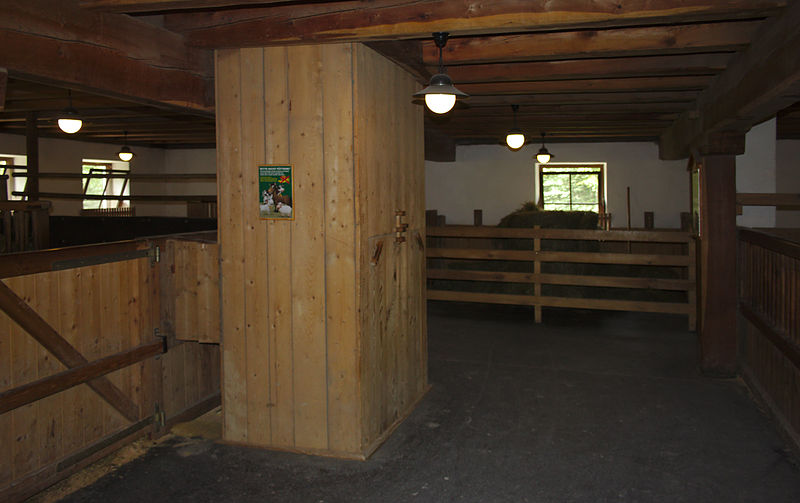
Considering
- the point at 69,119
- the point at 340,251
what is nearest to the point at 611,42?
the point at 340,251

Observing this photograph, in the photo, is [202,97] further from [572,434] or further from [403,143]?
[572,434]

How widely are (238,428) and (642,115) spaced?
633cm

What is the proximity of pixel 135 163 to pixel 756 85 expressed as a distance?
13759mm

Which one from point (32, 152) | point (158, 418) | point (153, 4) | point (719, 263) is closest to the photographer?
point (153, 4)

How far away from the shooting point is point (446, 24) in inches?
141

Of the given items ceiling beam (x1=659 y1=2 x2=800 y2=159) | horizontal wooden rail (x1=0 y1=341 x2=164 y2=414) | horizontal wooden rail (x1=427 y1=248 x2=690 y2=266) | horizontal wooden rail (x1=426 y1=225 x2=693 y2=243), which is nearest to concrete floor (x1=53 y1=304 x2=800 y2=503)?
horizontal wooden rail (x1=0 y1=341 x2=164 y2=414)

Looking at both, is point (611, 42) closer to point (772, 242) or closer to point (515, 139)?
point (772, 242)

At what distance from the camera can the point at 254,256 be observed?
4.23m

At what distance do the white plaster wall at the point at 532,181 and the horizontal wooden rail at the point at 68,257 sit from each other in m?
9.30

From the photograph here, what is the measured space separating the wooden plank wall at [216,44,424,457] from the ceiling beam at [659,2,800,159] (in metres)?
2.36

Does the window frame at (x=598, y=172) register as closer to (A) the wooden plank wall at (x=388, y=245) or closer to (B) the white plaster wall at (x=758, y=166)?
(B) the white plaster wall at (x=758, y=166)

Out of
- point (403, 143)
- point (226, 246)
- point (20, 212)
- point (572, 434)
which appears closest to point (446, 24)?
point (403, 143)

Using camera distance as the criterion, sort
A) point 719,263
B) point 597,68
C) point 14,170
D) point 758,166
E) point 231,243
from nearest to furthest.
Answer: point 231,243
point 597,68
point 719,263
point 758,166
point 14,170

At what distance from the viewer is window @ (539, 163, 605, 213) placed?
12672 millimetres
